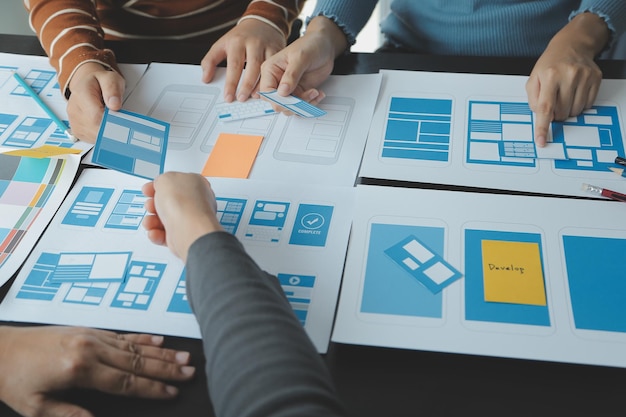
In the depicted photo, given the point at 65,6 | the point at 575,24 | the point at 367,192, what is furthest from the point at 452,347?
the point at 65,6

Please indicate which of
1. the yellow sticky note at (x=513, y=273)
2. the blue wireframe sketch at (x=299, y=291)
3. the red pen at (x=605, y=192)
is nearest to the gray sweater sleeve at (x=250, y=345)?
the blue wireframe sketch at (x=299, y=291)

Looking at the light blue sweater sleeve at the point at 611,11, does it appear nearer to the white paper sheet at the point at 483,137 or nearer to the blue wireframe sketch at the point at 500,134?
the white paper sheet at the point at 483,137

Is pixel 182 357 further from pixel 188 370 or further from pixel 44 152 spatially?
pixel 44 152

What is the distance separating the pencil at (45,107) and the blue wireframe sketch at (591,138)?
0.79 metres

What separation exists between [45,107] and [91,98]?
0.12m

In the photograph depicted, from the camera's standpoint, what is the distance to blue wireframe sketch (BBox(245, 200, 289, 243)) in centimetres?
82

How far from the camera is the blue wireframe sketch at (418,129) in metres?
0.95

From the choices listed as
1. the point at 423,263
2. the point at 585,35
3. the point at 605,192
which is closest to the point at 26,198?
the point at 423,263

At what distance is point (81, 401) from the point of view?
655 millimetres

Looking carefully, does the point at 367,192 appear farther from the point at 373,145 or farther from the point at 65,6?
the point at 65,6

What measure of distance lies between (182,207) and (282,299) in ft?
0.63

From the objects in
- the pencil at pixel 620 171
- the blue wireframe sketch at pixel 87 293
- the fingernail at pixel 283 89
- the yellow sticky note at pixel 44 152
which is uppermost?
the fingernail at pixel 283 89

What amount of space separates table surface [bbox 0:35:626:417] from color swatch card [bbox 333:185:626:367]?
0.05 ft

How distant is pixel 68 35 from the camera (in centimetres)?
118
